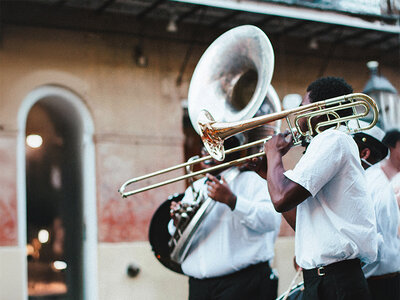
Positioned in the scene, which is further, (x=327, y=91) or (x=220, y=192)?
(x=220, y=192)

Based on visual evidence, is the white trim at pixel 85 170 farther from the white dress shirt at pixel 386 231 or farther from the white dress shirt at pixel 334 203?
the white dress shirt at pixel 334 203

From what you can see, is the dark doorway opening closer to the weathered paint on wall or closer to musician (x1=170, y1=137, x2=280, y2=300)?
the weathered paint on wall

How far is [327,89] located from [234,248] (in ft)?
5.19

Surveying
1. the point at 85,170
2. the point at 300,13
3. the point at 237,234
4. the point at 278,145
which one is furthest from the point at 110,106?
the point at 278,145

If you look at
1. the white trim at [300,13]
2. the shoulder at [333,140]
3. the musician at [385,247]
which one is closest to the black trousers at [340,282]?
the shoulder at [333,140]

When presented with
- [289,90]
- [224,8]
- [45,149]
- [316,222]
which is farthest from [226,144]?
[45,149]

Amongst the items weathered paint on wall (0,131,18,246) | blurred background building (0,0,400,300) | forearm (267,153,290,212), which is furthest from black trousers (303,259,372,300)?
weathered paint on wall (0,131,18,246)

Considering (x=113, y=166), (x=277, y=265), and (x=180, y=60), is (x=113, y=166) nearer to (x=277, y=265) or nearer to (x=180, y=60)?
(x=180, y=60)

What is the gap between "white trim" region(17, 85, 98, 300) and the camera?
7449mm

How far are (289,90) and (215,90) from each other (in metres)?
4.58

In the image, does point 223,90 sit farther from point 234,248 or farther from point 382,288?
point 382,288

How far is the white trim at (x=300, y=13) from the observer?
27.0 ft

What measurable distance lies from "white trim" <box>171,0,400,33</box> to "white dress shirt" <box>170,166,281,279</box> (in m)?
3.69

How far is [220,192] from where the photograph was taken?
446 cm
